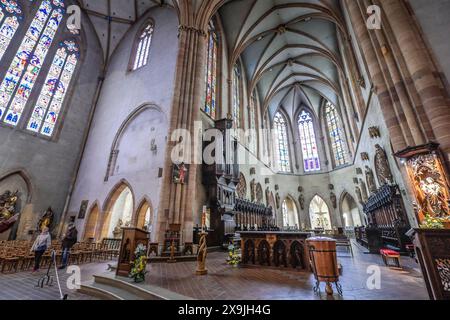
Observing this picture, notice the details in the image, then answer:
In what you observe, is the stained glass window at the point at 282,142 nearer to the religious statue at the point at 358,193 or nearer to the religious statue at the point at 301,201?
the religious statue at the point at 301,201

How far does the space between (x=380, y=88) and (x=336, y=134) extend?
18.5m

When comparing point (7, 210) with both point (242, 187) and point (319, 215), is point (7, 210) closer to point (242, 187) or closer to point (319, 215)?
point (242, 187)

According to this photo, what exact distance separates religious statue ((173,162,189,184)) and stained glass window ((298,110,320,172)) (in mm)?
19017

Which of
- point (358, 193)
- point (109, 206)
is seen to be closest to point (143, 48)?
point (109, 206)

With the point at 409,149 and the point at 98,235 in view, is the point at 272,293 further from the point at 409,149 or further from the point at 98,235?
the point at 98,235

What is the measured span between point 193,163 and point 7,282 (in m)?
6.33

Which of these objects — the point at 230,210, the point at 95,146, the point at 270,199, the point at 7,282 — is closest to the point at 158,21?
the point at 95,146

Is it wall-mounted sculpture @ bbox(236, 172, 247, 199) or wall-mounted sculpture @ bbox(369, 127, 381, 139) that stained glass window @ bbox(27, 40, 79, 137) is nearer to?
wall-mounted sculpture @ bbox(236, 172, 247, 199)

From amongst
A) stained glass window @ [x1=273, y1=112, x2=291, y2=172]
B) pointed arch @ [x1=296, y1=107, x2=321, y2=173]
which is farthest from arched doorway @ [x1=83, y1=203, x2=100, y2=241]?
pointed arch @ [x1=296, y1=107, x2=321, y2=173]

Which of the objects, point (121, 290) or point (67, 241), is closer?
point (121, 290)

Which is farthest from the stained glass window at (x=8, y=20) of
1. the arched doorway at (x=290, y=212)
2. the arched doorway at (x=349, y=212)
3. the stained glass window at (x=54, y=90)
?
the arched doorway at (x=349, y=212)

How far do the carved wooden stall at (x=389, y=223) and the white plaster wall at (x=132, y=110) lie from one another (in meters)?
9.62

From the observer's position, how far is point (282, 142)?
2525 centimetres

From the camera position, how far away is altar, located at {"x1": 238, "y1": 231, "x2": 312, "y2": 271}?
17.1 feet
